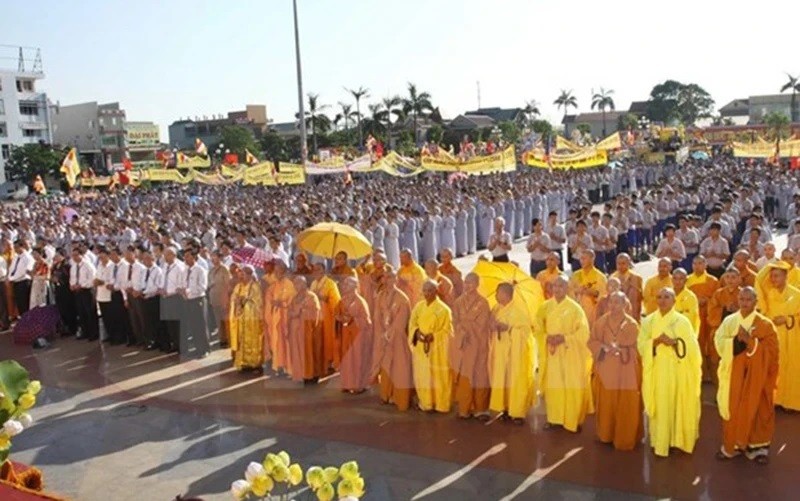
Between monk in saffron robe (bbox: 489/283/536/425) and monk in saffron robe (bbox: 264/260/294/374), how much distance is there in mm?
2828

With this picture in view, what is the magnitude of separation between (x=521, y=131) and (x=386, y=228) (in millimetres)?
50012

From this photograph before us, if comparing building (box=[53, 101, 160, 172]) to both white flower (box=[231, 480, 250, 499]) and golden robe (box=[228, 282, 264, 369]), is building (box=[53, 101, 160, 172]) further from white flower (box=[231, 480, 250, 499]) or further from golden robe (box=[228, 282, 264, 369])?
white flower (box=[231, 480, 250, 499])

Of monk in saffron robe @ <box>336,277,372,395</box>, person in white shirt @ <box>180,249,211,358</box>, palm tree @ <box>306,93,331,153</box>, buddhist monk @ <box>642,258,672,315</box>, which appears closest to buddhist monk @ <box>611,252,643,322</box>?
buddhist monk @ <box>642,258,672,315</box>

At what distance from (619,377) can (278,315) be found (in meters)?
4.34

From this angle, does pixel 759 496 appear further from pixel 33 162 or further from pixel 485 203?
pixel 33 162

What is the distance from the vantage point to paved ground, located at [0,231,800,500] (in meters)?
6.11

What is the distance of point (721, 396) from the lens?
20.9 ft

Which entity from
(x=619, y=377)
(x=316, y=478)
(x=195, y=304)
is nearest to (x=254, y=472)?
(x=316, y=478)

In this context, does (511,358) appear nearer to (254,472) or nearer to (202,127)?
(254,472)

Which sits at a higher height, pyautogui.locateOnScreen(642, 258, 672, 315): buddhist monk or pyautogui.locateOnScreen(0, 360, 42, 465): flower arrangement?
pyautogui.locateOnScreen(0, 360, 42, 465): flower arrangement

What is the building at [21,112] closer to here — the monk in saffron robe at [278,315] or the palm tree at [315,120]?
the palm tree at [315,120]

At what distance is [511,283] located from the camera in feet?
25.2

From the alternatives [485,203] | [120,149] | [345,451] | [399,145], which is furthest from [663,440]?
[120,149]

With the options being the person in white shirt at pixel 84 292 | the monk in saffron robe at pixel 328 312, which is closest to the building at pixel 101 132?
the person in white shirt at pixel 84 292
